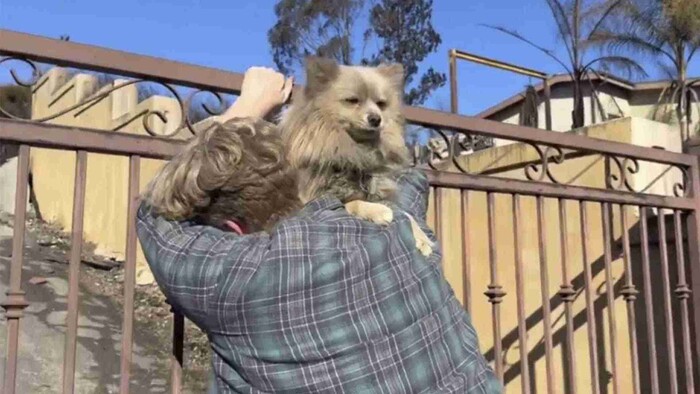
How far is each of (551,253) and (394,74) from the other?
2.09 meters

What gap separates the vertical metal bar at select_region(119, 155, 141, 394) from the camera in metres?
2.08

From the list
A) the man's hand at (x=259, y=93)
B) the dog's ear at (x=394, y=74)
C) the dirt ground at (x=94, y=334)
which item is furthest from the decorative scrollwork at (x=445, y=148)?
the dirt ground at (x=94, y=334)

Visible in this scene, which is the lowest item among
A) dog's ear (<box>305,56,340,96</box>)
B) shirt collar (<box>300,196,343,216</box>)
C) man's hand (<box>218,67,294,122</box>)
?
shirt collar (<box>300,196,343,216</box>)

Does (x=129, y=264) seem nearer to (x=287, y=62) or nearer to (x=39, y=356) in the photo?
(x=39, y=356)

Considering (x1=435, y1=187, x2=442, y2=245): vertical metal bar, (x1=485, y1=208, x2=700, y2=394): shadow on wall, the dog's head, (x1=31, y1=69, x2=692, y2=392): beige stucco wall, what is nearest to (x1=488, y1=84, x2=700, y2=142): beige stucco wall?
(x1=31, y1=69, x2=692, y2=392): beige stucco wall

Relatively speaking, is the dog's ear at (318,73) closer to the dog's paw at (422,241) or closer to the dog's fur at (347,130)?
the dog's fur at (347,130)

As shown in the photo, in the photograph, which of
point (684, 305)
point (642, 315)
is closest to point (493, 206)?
point (684, 305)

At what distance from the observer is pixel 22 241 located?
76.9 inches

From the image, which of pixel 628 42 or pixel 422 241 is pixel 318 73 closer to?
pixel 422 241

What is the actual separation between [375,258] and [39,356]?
6.21 meters

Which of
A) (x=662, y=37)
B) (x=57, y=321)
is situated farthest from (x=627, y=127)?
(x=662, y=37)

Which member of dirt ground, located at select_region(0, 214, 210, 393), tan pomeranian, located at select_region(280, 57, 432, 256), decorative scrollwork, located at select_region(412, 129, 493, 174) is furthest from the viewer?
dirt ground, located at select_region(0, 214, 210, 393)

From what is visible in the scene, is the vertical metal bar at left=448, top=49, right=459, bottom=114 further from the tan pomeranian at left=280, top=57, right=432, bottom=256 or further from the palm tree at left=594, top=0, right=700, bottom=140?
the palm tree at left=594, top=0, right=700, bottom=140

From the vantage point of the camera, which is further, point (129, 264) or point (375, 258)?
point (129, 264)
